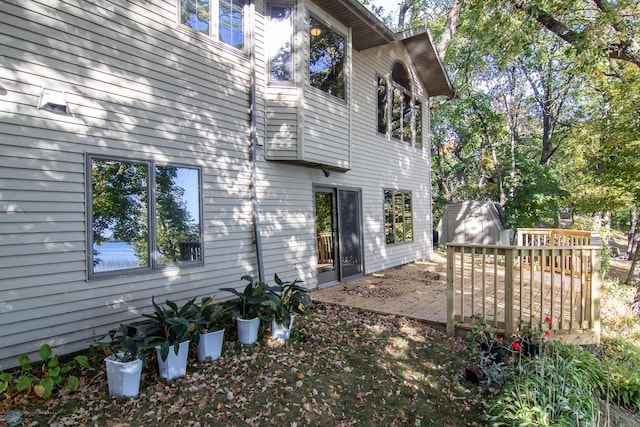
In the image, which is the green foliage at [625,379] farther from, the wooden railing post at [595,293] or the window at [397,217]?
the window at [397,217]

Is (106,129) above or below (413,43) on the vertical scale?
below

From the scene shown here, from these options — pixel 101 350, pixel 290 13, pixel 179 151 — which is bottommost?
pixel 101 350

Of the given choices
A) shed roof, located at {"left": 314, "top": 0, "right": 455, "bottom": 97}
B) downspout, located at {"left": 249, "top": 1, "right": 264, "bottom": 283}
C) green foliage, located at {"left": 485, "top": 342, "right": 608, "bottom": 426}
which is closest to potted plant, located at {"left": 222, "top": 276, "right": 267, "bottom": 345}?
downspout, located at {"left": 249, "top": 1, "right": 264, "bottom": 283}

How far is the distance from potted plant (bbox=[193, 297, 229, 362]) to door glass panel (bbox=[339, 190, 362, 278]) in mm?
4275

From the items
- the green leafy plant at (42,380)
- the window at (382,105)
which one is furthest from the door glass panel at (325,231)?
the green leafy plant at (42,380)

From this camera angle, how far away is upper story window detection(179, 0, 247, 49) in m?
5.39

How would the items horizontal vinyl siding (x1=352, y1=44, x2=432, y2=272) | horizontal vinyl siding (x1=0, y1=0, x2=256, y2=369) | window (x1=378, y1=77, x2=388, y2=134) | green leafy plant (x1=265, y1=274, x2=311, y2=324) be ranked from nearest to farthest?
horizontal vinyl siding (x1=0, y1=0, x2=256, y2=369)
green leafy plant (x1=265, y1=274, x2=311, y2=324)
horizontal vinyl siding (x1=352, y1=44, x2=432, y2=272)
window (x1=378, y1=77, x2=388, y2=134)

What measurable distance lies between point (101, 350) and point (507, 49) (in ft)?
27.9

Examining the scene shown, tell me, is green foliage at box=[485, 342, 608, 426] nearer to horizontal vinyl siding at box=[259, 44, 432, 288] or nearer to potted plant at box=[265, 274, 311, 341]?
potted plant at box=[265, 274, 311, 341]

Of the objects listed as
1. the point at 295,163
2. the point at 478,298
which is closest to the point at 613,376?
the point at 478,298

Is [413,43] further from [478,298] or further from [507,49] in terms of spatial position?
[478,298]

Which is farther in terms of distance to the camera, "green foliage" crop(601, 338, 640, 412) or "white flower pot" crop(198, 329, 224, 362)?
"white flower pot" crop(198, 329, 224, 362)

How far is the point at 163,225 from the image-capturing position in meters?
4.97

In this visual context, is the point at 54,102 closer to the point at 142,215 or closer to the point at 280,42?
the point at 142,215
